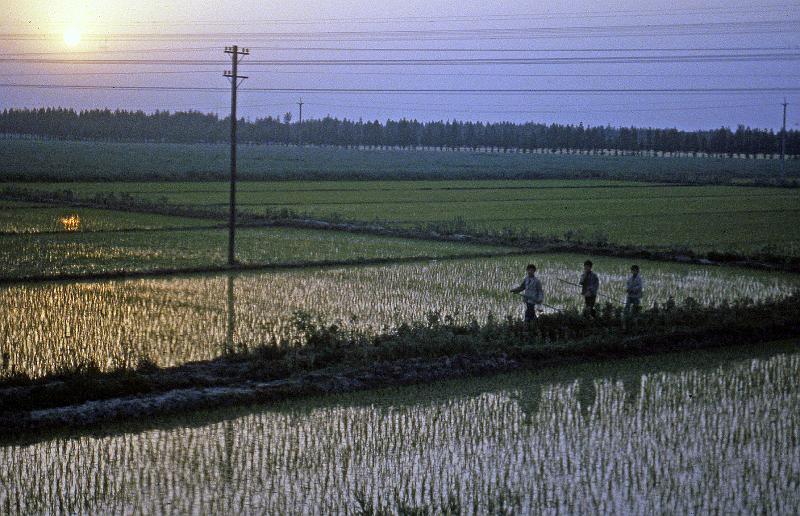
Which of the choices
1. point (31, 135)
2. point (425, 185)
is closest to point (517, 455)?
point (425, 185)

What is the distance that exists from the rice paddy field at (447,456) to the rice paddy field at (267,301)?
2151 mm

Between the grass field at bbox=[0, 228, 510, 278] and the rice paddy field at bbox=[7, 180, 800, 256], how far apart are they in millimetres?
3687

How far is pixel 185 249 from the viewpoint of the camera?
23156 millimetres

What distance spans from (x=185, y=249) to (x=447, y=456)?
1598 centimetres

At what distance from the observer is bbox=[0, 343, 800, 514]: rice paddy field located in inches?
282

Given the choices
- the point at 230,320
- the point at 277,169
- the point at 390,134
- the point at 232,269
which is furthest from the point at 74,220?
the point at 390,134

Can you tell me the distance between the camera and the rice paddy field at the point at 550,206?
91.0 feet

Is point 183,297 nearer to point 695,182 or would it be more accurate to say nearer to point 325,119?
point 695,182

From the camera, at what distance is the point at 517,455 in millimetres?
8367

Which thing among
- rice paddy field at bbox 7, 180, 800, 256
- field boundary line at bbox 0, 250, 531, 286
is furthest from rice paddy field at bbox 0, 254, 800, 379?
rice paddy field at bbox 7, 180, 800, 256

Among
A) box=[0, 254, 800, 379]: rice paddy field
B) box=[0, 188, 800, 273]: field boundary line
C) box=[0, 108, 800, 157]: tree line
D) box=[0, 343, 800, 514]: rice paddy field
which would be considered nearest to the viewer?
box=[0, 343, 800, 514]: rice paddy field

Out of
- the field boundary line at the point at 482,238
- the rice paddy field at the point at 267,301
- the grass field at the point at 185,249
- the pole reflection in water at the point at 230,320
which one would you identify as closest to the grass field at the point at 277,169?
the field boundary line at the point at 482,238

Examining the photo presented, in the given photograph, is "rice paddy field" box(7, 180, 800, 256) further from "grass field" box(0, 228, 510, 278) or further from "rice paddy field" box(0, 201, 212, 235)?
"grass field" box(0, 228, 510, 278)

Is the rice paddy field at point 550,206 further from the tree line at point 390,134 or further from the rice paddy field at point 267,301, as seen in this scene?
the tree line at point 390,134
